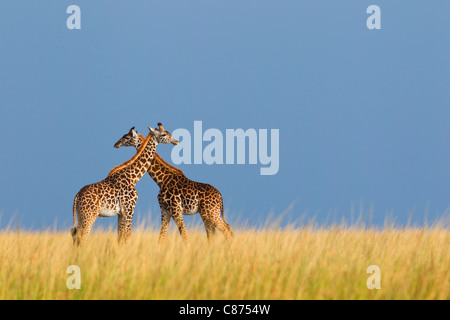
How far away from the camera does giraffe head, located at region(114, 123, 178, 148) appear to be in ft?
38.1

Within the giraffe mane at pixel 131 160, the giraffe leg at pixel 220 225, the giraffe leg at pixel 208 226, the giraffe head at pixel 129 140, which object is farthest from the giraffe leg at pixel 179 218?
the giraffe head at pixel 129 140

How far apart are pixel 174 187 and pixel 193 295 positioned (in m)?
5.29

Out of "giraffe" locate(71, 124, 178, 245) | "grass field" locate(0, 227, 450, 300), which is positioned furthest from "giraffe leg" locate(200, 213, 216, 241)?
"grass field" locate(0, 227, 450, 300)

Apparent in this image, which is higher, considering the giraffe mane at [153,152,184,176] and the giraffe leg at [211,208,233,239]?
the giraffe mane at [153,152,184,176]

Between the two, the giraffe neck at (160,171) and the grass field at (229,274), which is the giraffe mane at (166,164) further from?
the grass field at (229,274)

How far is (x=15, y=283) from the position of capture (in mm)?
7434

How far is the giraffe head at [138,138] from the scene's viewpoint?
11625 millimetres

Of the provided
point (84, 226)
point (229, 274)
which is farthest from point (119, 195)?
point (229, 274)

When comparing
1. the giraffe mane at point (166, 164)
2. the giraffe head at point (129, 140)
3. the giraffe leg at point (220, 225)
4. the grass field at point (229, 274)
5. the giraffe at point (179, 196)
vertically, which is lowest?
the grass field at point (229, 274)

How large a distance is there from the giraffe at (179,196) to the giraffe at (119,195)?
0.81 feet

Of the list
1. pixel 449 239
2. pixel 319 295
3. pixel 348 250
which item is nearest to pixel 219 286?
pixel 319 295

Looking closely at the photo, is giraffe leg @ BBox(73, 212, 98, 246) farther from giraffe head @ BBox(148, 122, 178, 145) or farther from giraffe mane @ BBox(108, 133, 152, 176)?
giraffe head @ BBox(148, 122, 178, 145)
